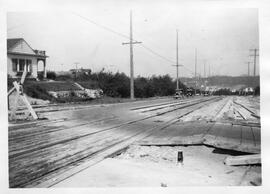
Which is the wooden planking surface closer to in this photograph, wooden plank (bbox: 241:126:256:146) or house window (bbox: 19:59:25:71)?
wooden plank (bbox: 241:126:256:146)

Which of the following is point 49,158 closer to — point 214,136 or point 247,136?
point 214,136

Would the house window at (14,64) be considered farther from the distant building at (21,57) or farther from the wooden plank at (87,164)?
the wooden plank at (87,164)

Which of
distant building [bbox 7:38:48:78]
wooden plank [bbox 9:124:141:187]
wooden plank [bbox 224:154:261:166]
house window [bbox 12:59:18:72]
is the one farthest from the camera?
house window [bbox 12:59:18:72]

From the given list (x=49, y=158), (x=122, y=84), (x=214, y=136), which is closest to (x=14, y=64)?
(x=49, y=158)

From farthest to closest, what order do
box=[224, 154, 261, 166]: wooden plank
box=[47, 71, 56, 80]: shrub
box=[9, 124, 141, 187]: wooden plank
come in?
box=[47, 71, 56, 80]: shrub
box=[224, 154, 261, 166]: wooden plank
box=[9, 124, 141, 187]: wooden plank

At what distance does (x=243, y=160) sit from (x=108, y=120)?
3046mm

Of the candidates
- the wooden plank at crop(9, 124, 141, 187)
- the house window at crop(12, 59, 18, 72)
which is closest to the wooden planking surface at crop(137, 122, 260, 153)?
the wooden plank at crop(9, 124, 141, 187)

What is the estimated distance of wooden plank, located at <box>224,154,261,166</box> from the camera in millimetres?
3643

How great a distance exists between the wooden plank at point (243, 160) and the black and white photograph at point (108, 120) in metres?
0.01

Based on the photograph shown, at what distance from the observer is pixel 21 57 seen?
15.6 ft

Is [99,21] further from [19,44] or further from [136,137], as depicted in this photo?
[136,137]

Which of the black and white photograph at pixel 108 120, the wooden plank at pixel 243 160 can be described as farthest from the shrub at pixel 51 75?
the wooden plank at pixel 243 160

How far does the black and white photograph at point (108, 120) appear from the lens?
3600 mm

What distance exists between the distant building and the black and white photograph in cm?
2
